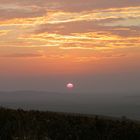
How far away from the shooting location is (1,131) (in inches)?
546

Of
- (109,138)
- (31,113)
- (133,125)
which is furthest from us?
(31,113)

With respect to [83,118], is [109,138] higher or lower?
lower

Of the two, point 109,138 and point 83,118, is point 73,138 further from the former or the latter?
point 83,118

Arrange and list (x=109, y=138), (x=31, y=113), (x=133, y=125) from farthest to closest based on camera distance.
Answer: (x=31, y=113) → (x=133, y=125) → (x=109, y=138)

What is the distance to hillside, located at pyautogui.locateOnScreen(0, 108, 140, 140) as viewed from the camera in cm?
1358

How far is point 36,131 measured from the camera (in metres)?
13.7

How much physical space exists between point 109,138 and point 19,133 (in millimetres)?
2646

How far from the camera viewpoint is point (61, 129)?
14109mm

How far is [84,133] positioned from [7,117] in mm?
2784

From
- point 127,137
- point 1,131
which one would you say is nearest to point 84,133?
point 127,137

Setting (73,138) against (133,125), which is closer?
(73,138)

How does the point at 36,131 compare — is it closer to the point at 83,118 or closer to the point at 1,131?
the point at 1,131

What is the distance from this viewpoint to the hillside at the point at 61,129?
13578 mm

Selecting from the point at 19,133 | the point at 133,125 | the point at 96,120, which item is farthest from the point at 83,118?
the point at 19,133
